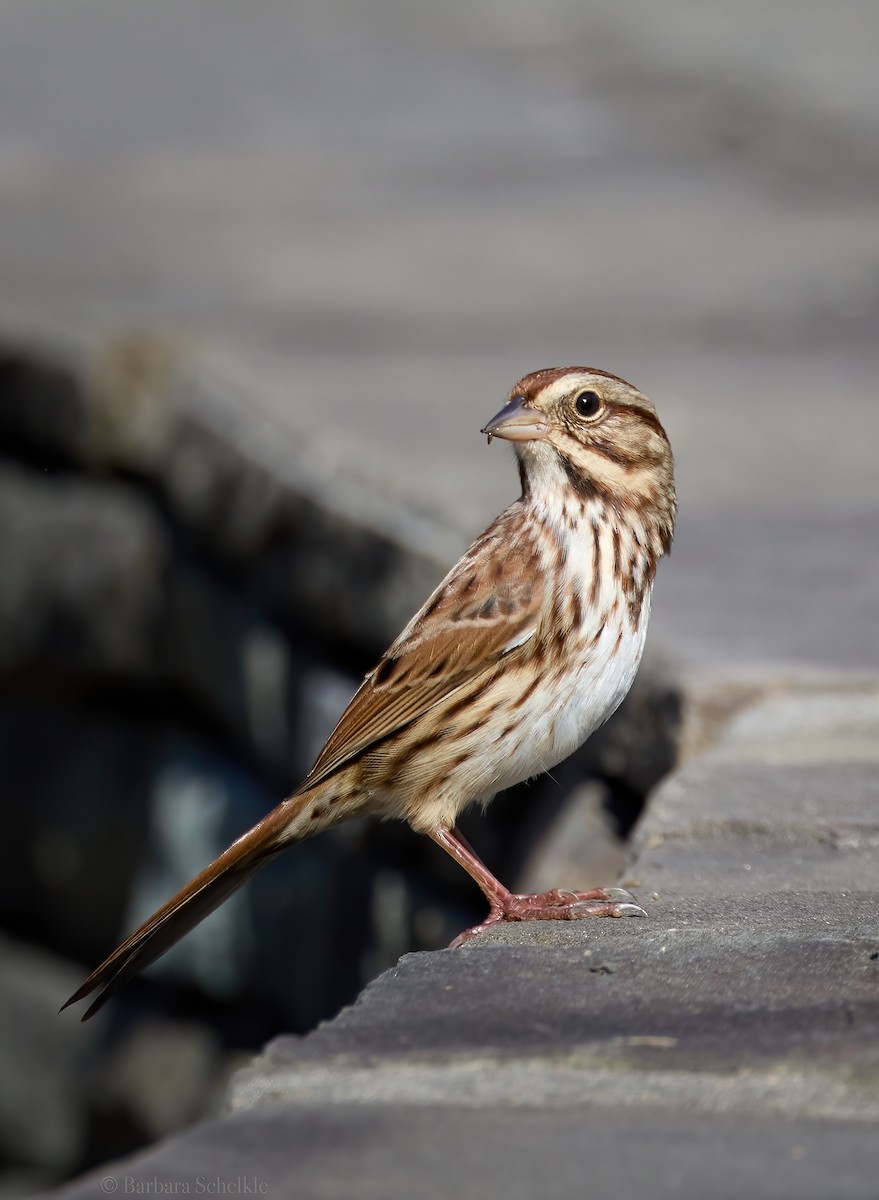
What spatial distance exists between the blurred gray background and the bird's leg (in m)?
0.77

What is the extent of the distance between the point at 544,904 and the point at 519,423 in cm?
86

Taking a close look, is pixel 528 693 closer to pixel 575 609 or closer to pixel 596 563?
pixel 575 609

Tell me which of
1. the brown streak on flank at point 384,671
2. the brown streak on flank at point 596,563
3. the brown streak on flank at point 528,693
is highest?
the brown streak on flank at point 596,563

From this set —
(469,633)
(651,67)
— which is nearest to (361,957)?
(469,633)

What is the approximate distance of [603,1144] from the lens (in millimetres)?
1796

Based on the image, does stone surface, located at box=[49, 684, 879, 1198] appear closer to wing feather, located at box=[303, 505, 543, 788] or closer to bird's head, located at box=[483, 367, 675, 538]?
wing feather, located at box=[303, 505, 543, 788]

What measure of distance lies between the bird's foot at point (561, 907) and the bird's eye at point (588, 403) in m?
0.89

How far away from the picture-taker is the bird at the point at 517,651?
123 inches

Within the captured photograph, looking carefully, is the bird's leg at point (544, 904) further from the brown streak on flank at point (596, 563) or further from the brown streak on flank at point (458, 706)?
the brown streak on flank at point (596, 563)

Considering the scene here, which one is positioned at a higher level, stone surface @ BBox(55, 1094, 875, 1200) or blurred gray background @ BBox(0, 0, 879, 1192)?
blurred gray background @ BBox(0, 0, 879, 1192)

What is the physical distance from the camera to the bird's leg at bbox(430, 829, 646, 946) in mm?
2752

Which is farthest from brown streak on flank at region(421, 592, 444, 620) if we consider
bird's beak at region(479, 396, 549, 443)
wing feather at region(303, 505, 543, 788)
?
bird's beak at region(479, 396, 549, 443)

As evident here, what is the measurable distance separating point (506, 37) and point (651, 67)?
1.83m

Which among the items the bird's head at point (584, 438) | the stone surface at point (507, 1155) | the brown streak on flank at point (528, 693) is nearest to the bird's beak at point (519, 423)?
the bird's head at point (584, 438)
